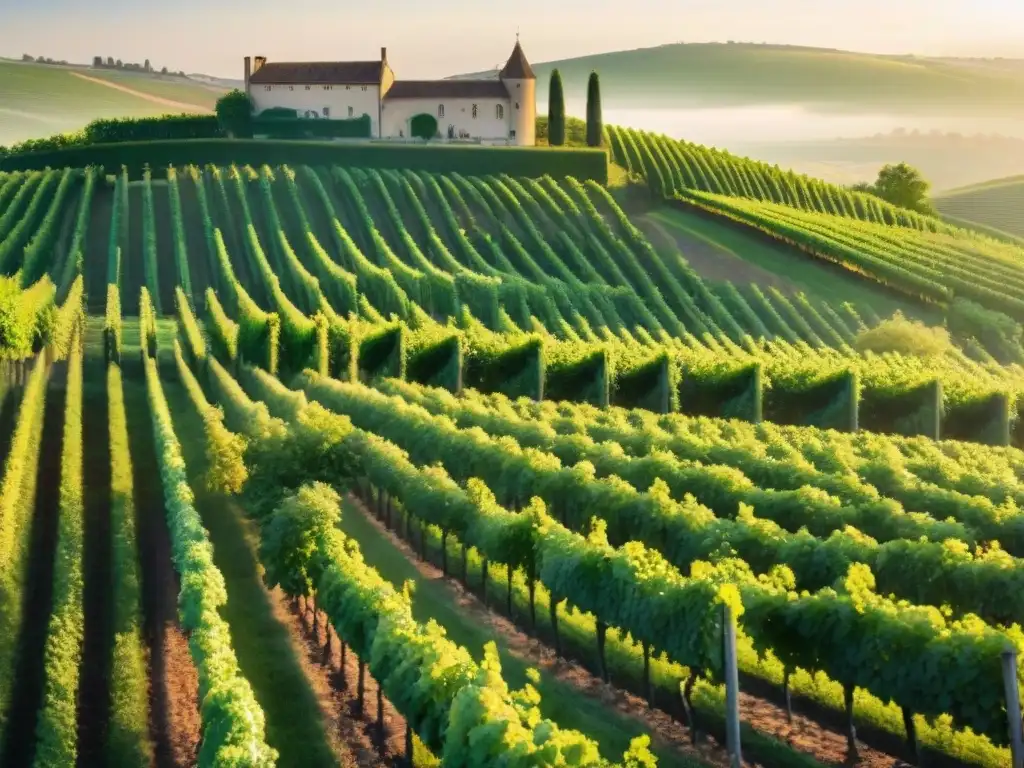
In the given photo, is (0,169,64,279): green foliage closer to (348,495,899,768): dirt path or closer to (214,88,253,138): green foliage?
(214,88,253,138): green foliage

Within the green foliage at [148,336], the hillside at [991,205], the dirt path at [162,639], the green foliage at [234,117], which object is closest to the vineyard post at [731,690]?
the dirt path at [162,639]

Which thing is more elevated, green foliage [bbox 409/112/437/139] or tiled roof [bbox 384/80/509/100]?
tiled roof [bbox 384/80/509/100]

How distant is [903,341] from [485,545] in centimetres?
4561

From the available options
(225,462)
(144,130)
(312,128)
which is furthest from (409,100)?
(225,462)

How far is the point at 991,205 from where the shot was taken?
15475 centimetres

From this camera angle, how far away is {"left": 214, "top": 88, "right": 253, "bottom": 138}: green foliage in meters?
108

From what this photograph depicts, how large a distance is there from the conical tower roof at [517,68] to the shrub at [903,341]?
4948 cm

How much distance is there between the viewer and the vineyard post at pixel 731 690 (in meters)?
17.4

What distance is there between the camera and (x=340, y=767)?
20.0 metres

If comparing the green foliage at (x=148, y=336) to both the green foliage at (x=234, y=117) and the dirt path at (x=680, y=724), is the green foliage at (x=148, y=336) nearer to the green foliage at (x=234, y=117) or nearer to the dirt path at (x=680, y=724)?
the dirt path at (x=680, y=724)

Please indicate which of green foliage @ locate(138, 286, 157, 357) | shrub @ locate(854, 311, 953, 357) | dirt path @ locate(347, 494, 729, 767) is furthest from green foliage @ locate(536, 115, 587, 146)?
dirt path @ locate(347, 494, 729, 767)

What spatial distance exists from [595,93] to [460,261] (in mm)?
30358

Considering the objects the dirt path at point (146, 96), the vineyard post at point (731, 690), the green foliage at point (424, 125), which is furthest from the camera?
the dirt path at point (146, 96)

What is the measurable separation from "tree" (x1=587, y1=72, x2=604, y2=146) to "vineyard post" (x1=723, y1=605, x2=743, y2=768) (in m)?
90.0
